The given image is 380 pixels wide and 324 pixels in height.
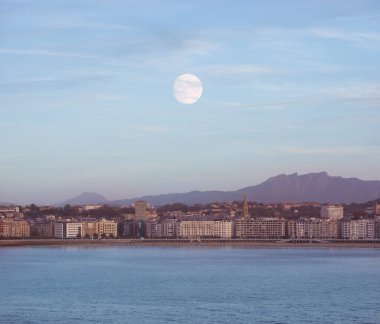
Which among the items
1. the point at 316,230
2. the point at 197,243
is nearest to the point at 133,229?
the point at 197,243

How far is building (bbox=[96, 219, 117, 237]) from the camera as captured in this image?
3366 inches

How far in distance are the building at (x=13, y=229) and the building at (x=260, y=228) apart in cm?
1789

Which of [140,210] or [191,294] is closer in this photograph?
[191,294]

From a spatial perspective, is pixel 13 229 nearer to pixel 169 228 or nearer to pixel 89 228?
pixel 89 228

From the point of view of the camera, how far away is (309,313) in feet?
70.6

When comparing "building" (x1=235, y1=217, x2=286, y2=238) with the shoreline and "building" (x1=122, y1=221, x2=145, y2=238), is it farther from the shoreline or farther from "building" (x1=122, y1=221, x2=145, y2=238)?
"building" (x1=122, y1=221, x2=145, y2=238)

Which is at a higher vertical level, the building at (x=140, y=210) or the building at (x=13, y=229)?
the building at (x=140, y=210)

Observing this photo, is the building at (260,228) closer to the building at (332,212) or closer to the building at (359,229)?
the building at (359,229)

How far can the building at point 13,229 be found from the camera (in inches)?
3322

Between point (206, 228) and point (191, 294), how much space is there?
2371 inches

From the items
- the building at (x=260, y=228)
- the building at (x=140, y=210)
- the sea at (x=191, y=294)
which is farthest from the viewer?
the building at (x=140, y=210)

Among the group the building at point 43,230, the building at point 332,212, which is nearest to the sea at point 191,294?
the building at point 43,230

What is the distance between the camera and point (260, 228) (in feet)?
276

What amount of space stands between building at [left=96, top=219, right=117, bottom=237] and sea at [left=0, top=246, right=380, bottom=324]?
1835 inches
